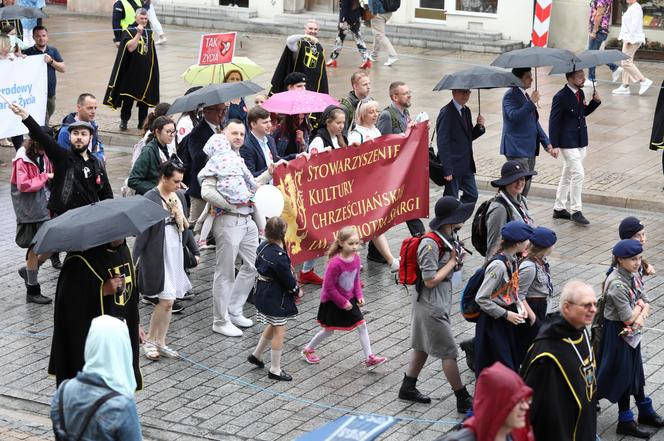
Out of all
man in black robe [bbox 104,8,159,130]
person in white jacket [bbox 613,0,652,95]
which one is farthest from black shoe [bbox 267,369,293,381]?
person in white jacket [bbox 613,0,652,95]

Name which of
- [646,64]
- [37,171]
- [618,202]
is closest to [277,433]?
[37,171]

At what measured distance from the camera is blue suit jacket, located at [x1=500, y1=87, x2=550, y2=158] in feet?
45.2

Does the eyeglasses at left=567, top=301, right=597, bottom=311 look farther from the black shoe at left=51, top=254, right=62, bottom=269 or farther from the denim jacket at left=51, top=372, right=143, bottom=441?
the black shoe at left=51, top=254, right=62, bottom=269

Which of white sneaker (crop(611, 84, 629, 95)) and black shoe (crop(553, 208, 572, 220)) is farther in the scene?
white sneaker (crop(611, 84, 629, 95))

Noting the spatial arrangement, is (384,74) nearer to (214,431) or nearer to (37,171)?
(37,171)

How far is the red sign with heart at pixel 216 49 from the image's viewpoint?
1495 cm

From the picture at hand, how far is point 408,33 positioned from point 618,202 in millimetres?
11830

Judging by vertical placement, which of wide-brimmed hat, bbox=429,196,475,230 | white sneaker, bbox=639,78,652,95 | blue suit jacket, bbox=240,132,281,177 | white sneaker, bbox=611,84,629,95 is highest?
wide-brimmed hat, bbox=429,196,475,230

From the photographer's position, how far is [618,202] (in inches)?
605

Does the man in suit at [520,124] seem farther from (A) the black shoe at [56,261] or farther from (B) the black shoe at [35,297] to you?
(B) the black shoe at [35,297]

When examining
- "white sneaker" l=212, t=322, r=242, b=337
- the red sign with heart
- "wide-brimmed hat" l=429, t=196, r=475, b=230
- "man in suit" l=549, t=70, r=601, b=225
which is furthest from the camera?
the red sign with heart

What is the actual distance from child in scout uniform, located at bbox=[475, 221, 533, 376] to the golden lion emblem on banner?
9.73 feet

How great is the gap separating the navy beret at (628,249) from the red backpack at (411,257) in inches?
49.9

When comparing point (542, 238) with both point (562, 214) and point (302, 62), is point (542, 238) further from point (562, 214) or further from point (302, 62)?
point (302, 62)
